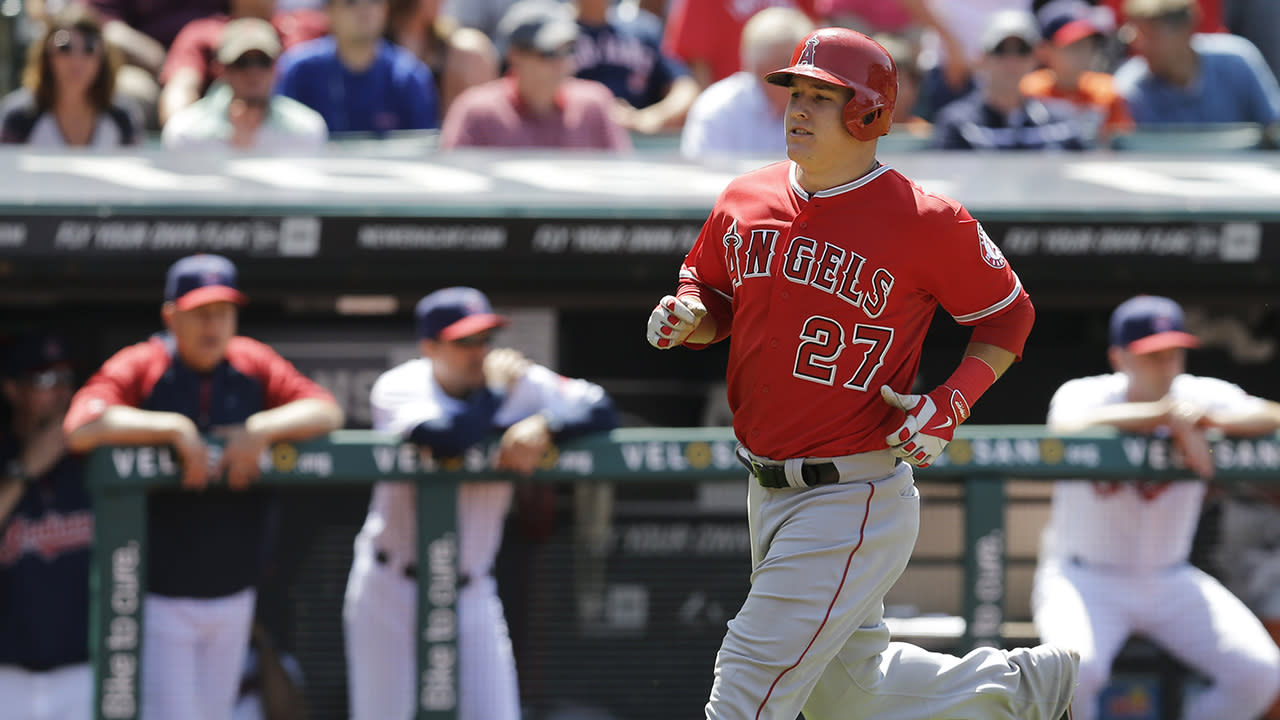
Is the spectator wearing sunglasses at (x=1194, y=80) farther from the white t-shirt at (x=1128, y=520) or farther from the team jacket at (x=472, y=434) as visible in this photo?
the team jacket at (x=472, y=434)

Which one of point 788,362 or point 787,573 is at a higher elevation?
point 788,362

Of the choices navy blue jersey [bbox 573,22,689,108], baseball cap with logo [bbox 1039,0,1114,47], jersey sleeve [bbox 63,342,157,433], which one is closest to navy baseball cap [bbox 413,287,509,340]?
jersey sleeve [bbox 63,342,157,433]

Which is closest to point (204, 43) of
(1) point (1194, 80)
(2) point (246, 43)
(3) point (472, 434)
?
(2) point (246, 43)

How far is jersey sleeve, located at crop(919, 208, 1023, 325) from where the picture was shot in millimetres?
2994

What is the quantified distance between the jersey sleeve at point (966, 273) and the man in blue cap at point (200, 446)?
204cm

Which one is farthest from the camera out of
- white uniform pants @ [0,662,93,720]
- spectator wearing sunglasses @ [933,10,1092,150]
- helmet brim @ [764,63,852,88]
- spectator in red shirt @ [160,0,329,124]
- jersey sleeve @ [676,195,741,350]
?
spectator in red shirt @ [160,0,329,124]

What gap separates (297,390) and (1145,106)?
3972 millimetres

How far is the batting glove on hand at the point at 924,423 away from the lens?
2898 mm

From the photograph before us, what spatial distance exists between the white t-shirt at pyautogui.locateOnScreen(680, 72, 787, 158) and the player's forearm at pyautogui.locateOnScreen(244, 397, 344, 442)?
213 cm

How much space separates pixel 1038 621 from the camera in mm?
4559

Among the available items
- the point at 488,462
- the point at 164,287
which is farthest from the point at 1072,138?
the point at 164,287

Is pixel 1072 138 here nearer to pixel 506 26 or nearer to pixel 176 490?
pixel 506 26

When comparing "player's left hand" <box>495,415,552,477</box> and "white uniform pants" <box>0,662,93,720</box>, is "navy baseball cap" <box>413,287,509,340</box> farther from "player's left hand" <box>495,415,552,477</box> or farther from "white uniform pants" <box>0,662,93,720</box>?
"white uniform pants" <box>0,662,93,720</box>

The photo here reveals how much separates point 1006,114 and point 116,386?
3.47 meters
